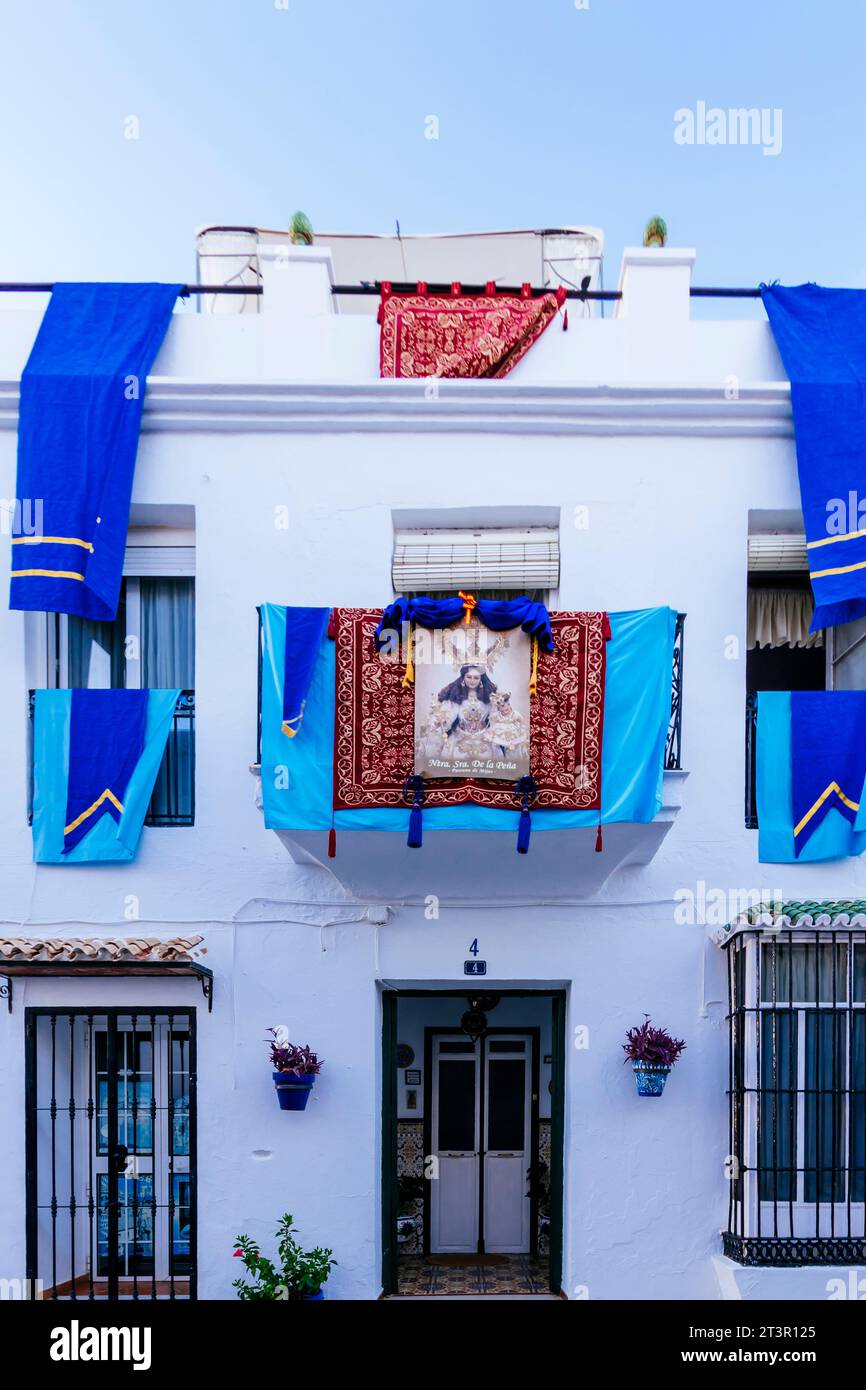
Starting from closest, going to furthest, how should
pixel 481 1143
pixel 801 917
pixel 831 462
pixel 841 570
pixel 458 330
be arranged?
pixel 801 917 < pixel 841 570 < pixel 831 462 < pixel 458 330 < pixel 481 1143

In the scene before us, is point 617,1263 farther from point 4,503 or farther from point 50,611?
point 4,503

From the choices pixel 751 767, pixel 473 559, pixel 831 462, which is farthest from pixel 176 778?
pixel 831 462

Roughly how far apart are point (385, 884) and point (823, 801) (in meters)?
3.19

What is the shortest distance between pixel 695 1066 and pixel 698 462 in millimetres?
4411

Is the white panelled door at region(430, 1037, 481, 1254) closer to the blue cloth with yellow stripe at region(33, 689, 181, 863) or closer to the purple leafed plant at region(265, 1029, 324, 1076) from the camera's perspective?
the purple leafed plant at region(265, 1029, 324, 1076)

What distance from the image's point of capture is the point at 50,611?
27.9 ft

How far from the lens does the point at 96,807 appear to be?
8.60 m

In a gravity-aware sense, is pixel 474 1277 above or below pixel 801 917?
below

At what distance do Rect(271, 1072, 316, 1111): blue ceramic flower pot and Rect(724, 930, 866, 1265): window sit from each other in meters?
2.96

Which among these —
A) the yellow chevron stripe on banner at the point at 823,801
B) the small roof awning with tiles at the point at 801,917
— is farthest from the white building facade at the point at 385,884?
the yellow chevron stripe on banner at the point at 823,801

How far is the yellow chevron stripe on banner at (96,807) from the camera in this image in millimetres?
8570

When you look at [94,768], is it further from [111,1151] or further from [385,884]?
[111,1151]

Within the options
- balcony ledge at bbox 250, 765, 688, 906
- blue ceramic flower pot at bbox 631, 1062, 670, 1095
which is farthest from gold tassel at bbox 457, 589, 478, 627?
blue ceramic flower pot at bbox 631, 1062, 670, 1095

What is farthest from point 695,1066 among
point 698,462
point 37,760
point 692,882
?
point 37,760
